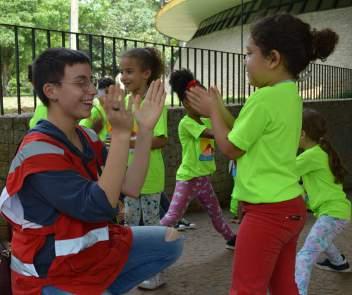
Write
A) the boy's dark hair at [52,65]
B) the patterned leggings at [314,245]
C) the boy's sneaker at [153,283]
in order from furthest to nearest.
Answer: the boy's sneaker at [153,283]
the patterned leggings at [314,245]
the boy's dark hair at [52,65]

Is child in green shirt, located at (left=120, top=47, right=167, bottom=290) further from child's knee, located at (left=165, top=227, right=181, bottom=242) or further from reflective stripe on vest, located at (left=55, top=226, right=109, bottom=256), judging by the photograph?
reflective stripe on vest, located at (left=55, top=226, right=109, bottom=256)

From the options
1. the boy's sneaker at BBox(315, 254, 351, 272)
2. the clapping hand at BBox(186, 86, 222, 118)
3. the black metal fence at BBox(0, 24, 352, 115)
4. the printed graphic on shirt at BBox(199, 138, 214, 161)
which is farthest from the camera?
the black metal fence at BBox(0, 24, 352, 115)

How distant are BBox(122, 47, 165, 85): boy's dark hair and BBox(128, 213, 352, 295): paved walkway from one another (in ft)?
5.28

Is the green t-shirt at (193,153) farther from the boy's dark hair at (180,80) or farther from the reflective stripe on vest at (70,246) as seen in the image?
the reflective stripe on vest at (70,246)

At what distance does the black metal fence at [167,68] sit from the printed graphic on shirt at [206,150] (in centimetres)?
148

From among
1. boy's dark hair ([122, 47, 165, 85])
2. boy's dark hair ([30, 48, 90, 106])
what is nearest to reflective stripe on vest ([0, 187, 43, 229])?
boy's dark hair ([30, 48, 90, 106])

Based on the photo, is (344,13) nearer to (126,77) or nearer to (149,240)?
(126,77)

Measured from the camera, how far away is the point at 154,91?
8.20 ft

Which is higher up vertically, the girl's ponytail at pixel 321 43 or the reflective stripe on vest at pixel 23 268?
the girl's ponytail at pixel 321 43

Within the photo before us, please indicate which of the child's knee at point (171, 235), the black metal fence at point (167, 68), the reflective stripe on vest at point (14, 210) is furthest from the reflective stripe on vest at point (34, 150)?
the black metal fence at point (167, 68)

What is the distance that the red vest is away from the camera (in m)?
2.20

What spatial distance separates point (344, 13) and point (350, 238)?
43.6 ft

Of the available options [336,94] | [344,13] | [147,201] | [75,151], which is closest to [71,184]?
[75,151]

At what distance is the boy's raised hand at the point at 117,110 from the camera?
7.43 feet
